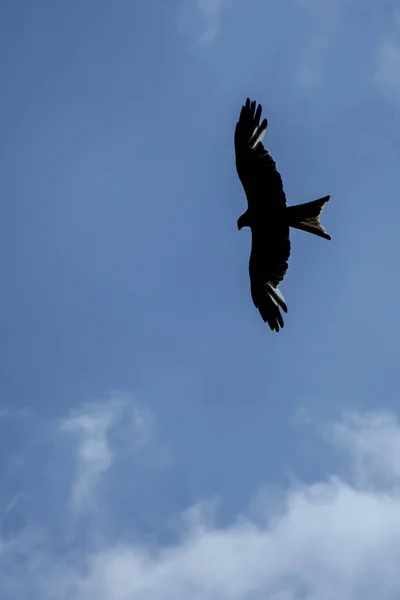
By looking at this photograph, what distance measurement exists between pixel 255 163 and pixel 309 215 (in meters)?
1.62

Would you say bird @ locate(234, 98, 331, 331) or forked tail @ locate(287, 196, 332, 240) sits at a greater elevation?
bird @ locate(234, 98, 331, 331)

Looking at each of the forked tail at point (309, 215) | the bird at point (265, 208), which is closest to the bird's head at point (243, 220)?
the bird at point (265, 208)

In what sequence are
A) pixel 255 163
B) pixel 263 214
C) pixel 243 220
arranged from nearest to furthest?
pixel 255 163
pixel 263 214
pixel 243 220

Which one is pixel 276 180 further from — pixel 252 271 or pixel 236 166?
pixel 252 271

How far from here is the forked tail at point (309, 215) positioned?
20234mm

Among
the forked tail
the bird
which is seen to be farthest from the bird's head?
the forked tail

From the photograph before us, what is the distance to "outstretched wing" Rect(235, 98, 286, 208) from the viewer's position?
20062 mm

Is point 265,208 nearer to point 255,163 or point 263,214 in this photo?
point 263,214

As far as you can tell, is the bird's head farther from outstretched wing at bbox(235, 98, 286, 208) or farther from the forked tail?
the forked tail

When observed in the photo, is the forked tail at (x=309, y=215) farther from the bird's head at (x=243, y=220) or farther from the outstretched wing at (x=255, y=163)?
the bird's head at (x=243, y=220)

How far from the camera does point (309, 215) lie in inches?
799

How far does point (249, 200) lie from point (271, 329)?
3.19 meters

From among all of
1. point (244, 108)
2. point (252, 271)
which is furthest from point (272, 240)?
point (244, 108)

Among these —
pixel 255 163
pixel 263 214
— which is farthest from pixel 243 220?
pixel 255 163
